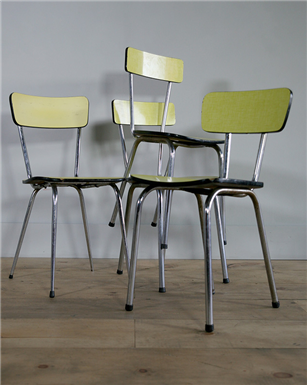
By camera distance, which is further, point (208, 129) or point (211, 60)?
point (211, 60)

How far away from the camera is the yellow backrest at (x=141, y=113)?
1890 millimetres

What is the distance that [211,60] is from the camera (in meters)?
2.14

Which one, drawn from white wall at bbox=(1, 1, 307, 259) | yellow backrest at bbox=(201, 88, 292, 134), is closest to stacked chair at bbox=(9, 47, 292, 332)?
yellow backrest at bbox=(201, 88, 292, 134)

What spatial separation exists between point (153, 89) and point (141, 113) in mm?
280

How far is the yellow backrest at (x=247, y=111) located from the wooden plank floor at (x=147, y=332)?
61 cm

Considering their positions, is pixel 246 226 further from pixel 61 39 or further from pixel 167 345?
pixel 61 39

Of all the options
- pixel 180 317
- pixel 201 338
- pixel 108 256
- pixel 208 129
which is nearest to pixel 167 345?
pixel 201 338

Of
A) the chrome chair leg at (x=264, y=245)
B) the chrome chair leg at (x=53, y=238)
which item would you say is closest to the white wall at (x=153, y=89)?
the chrome chair leg at (x=53, y=238)

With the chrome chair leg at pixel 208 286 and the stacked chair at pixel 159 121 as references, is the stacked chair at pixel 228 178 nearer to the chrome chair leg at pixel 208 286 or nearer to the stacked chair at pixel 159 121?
the chrome chair leg at pixel 208 286

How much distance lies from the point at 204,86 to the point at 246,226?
0.85 meters

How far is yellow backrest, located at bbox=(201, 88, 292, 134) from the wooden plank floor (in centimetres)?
61

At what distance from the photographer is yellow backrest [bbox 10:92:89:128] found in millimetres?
1789

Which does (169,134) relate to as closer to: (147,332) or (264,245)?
(264,245)

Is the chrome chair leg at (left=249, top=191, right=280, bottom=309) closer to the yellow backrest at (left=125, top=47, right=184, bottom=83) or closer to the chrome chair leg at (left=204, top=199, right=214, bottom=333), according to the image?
the chrome chair leg at (left=204, top=199, right=214, bottom=333)
